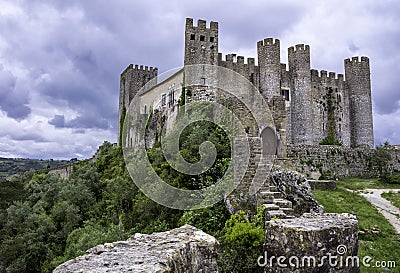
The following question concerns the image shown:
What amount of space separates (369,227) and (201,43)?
23.6 m

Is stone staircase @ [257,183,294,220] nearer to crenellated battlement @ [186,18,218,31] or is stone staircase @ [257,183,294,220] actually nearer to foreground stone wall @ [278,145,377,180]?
foreground stone wall @ [278,145,377,180]

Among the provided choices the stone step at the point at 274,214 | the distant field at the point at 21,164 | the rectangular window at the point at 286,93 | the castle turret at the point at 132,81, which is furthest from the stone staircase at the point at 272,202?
the distant field at the point at 21,164

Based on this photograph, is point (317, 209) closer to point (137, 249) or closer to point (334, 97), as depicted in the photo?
point (137, 249)

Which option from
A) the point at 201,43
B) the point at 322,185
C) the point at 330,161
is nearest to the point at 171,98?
the point at 201,43

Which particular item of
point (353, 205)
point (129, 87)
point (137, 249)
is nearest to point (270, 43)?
point (129, 87)

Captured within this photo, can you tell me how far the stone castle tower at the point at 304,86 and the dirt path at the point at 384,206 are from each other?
49.8ft

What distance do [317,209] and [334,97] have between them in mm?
35227

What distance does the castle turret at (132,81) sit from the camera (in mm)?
47625

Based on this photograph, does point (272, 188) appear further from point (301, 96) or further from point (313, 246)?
point (301, 96)

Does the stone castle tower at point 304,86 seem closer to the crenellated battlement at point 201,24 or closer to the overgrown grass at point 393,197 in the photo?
the crenellated battlement at point 201,24

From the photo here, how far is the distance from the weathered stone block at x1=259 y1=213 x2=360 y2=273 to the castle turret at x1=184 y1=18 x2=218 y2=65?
2646 cm

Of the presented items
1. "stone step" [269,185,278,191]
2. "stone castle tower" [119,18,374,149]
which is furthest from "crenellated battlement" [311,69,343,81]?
"stone step" [269,185,278,191]

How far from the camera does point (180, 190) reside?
45.1 ft

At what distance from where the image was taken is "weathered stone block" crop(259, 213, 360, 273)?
5.65 m
